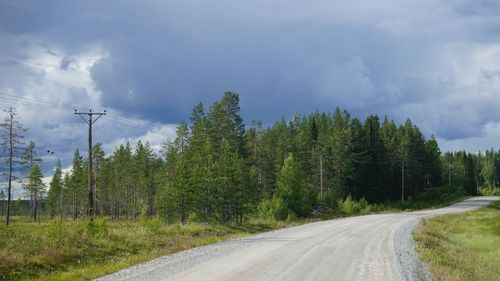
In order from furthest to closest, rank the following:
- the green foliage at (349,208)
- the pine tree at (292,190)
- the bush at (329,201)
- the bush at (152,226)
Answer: the bush at (329,201) → the green foliage at (349,208) → the pine tree at (292,190) → the bush at (152,226)

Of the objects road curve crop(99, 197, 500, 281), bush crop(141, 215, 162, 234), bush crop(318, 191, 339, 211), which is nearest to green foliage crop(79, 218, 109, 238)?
bush crop(141, 215, 162, 234)

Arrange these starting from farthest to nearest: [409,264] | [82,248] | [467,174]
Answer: [467,174] → [82,248] → [409,264]

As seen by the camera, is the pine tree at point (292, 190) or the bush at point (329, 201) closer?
the pine tree at point (292, 190)

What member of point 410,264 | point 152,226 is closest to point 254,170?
point 152,226

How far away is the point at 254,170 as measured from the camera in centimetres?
6438

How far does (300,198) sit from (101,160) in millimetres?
61234

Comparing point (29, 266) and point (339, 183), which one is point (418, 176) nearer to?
point (339, 183)

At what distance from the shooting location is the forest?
2052 inches

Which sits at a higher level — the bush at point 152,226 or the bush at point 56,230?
the bush at point 56,230

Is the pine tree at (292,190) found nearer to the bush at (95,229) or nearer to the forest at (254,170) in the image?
the forest at (254,170)

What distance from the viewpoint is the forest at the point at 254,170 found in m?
52.1

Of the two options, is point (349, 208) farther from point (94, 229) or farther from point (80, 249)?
point (80, 249)

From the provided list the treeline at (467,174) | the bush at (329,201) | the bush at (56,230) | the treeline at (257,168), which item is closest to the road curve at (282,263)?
the bush at (56,230)

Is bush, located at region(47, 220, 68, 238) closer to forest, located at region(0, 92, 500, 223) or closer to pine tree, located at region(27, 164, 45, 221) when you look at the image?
forest, located at region(0, 92, 500, 223)
